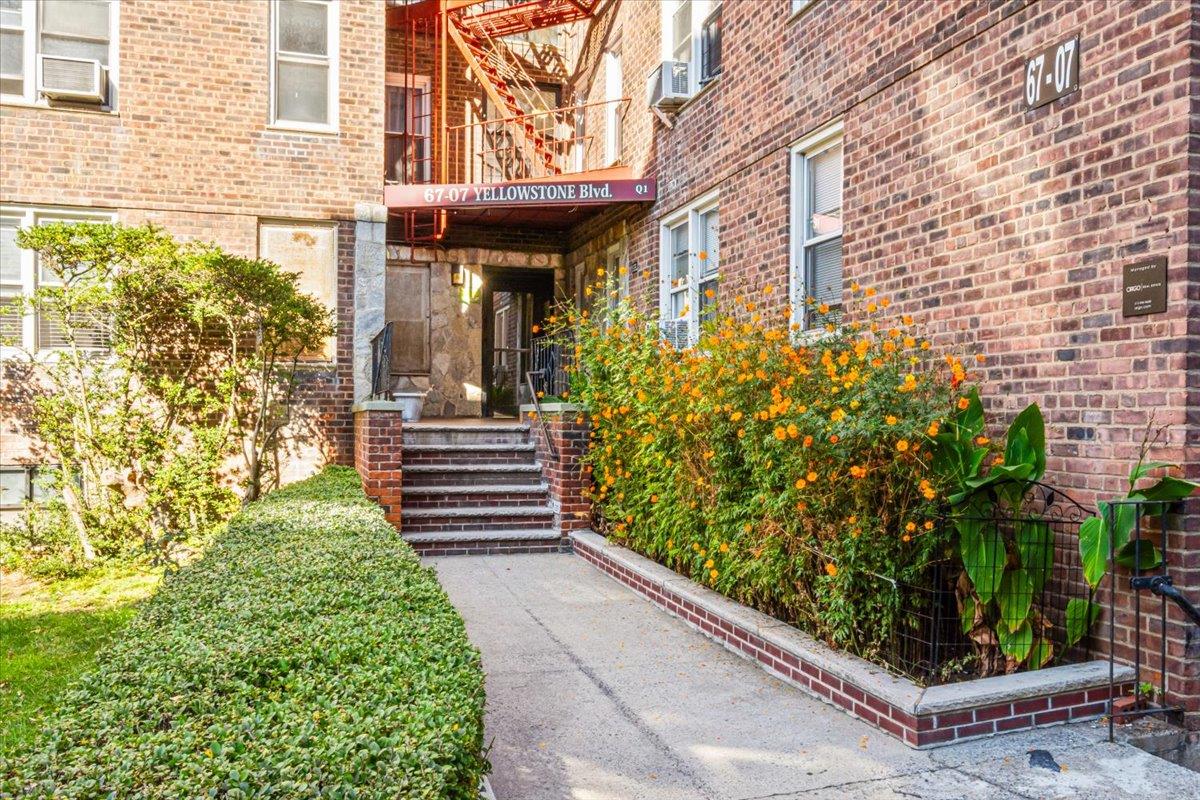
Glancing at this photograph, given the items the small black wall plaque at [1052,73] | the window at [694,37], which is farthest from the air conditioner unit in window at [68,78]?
the small black wall plaque at [1052,73]

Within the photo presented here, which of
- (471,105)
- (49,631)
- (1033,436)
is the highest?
(471,105)

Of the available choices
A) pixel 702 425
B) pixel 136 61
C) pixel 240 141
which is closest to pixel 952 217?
pixel 702 425

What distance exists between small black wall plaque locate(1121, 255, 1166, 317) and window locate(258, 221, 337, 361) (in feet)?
28.0

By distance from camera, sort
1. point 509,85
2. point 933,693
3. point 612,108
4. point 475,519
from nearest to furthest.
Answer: point 933,693, point 475,519, point 612,108, point 509,85

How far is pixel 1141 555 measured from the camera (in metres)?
4.31

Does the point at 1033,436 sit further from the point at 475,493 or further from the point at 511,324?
the point at 511,324

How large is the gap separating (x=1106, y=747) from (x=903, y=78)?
177 inches

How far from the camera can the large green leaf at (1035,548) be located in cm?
465

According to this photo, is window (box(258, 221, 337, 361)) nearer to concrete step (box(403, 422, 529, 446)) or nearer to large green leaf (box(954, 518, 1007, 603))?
concrete step (box(403, 422, 529, 446))

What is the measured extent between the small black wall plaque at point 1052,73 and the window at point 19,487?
9.85m

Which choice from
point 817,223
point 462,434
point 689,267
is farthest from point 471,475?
point 817,223

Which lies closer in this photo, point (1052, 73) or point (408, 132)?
point (1052, 73)

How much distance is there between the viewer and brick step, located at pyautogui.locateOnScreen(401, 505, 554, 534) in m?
9.13

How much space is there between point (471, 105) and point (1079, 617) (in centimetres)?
1167
